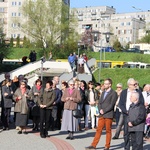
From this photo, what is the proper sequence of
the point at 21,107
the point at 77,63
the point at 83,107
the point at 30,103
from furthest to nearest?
the point at 77,63, the point at 83,107, the point at 30,103, the point at 21,107

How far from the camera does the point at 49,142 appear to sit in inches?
501

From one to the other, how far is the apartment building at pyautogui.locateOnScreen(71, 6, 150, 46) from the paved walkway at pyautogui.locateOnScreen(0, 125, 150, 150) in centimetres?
10077

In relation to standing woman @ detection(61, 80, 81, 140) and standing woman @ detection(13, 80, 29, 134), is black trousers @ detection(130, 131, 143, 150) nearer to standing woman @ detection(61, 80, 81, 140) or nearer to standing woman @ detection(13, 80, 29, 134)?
standing woman @ detection(61, 80, 81, 140)

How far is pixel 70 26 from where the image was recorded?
209ft

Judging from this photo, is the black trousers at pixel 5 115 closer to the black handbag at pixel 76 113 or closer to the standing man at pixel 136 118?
the black handbag at pixel 76 113

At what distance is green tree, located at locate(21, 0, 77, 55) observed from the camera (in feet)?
202

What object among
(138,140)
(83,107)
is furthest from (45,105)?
(138,140)

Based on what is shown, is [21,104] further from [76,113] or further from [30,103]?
[76,113]

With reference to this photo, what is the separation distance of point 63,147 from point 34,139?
4.64 ft

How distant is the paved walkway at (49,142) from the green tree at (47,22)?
46.6m

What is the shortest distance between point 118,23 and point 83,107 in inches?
5018

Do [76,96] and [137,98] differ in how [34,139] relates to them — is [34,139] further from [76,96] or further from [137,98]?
[137,98]

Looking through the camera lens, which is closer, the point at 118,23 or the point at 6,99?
the point at 6,99

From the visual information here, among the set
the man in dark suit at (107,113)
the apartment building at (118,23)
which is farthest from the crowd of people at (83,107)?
the apartment building at (118,23)
